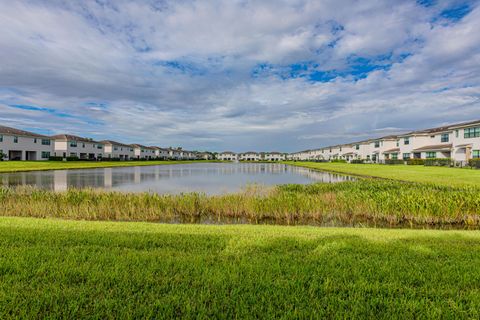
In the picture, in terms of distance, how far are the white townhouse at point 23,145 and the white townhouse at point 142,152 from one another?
38252mm

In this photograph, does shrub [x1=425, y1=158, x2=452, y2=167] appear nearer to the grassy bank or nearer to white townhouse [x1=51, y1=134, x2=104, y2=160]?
the grassy bank

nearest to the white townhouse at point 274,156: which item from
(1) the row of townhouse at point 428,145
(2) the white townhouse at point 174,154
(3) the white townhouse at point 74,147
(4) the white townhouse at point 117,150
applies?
(2) the white townhouse at point 174,154

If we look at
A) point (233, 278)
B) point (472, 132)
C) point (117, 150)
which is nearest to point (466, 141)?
point (472, 132)

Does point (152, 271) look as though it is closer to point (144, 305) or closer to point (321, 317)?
point (144, 305)

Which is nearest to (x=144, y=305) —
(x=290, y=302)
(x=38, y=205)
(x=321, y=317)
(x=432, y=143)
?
(x=290, y=302)

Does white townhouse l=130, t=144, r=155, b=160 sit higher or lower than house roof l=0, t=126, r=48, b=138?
lower

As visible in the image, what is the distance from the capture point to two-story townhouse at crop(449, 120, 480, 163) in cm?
4309

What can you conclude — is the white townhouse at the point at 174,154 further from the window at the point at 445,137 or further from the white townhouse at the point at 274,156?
the window at the point at 445,137

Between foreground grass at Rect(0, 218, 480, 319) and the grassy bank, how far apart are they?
19.3ft

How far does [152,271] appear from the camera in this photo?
158 inches

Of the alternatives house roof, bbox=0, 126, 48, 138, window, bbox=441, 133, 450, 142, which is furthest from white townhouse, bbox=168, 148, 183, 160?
window, bbox=441, 133, 450, 142

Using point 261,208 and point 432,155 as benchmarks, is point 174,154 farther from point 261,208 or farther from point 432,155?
point 261,208

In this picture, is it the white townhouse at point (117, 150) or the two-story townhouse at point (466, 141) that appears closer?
the two-story townhouse at point (466, 141)

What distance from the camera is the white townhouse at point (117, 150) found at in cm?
9212
